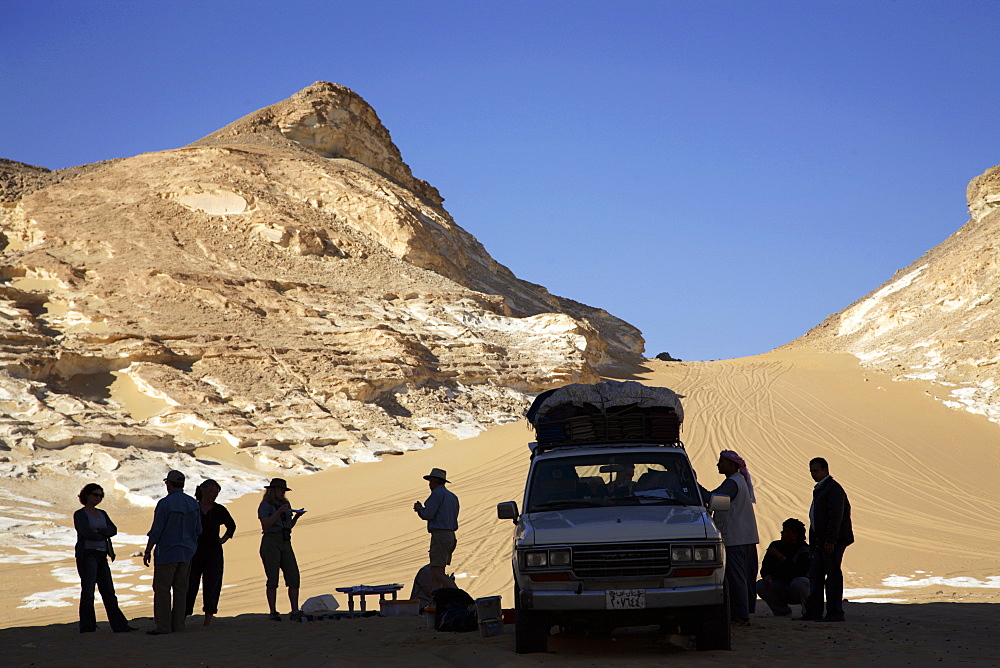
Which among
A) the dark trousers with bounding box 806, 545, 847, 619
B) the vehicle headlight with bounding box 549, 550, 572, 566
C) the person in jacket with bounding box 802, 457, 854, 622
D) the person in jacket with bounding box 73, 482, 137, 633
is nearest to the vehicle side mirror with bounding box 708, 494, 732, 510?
the vehicle headlight with bounding box 549, 550, 572, 566

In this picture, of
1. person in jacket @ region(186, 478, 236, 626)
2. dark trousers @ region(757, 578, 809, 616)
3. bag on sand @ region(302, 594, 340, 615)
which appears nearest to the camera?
dark trousers @ region(757, 578, 809, 616)

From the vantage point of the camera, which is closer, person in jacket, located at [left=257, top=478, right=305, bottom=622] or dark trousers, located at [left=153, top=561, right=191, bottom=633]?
dark trousers, located at [left=153, top=561, right=191, bottom=633]

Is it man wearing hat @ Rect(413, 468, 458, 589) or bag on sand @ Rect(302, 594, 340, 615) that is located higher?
man wearing hat @ Rect(413, 468, 458, 589)

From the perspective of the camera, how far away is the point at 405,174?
51531 millimetres

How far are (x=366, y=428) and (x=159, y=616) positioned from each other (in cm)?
1708

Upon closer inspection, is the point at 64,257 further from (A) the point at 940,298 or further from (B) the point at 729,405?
(A) the point at 940,298

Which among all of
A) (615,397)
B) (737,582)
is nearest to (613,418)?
(615,397)

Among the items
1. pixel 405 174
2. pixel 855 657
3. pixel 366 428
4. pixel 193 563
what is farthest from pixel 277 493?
pixel 405 174

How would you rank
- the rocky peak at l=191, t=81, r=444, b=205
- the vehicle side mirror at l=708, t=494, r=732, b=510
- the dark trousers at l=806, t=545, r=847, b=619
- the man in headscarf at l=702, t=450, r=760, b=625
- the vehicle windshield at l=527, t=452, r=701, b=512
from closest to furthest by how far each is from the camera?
the vehicle side mirror at l=708, t=494, r=732, b=510 → the vehicle windshield at l=527, t=452, r=701, b=512 → the man in headscarf at l=702, t=450, r=760, b=625 → the dark trousers at l=806, t=545, r=847, b=619 → the rocky peak at l=191, t=81, r=444, b=205

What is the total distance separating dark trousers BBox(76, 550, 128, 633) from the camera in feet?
30.8

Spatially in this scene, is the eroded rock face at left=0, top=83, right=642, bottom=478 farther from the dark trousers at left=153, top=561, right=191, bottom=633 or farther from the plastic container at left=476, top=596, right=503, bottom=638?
the plastic container at left=476, top=596, right=503, bottom=638

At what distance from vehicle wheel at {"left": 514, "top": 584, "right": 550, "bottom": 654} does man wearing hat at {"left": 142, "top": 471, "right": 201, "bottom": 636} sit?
3741 mm

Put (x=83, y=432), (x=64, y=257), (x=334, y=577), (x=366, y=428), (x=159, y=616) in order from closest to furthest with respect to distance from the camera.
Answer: (x=159, y=616), (x=334, y=577), (x=83, y=432), (x=366, y=428), (x=64, y=257)

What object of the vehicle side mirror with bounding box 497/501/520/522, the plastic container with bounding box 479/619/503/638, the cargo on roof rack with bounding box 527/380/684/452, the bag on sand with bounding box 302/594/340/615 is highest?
the cargo on roof rack with bounding box 527/380/684/452
